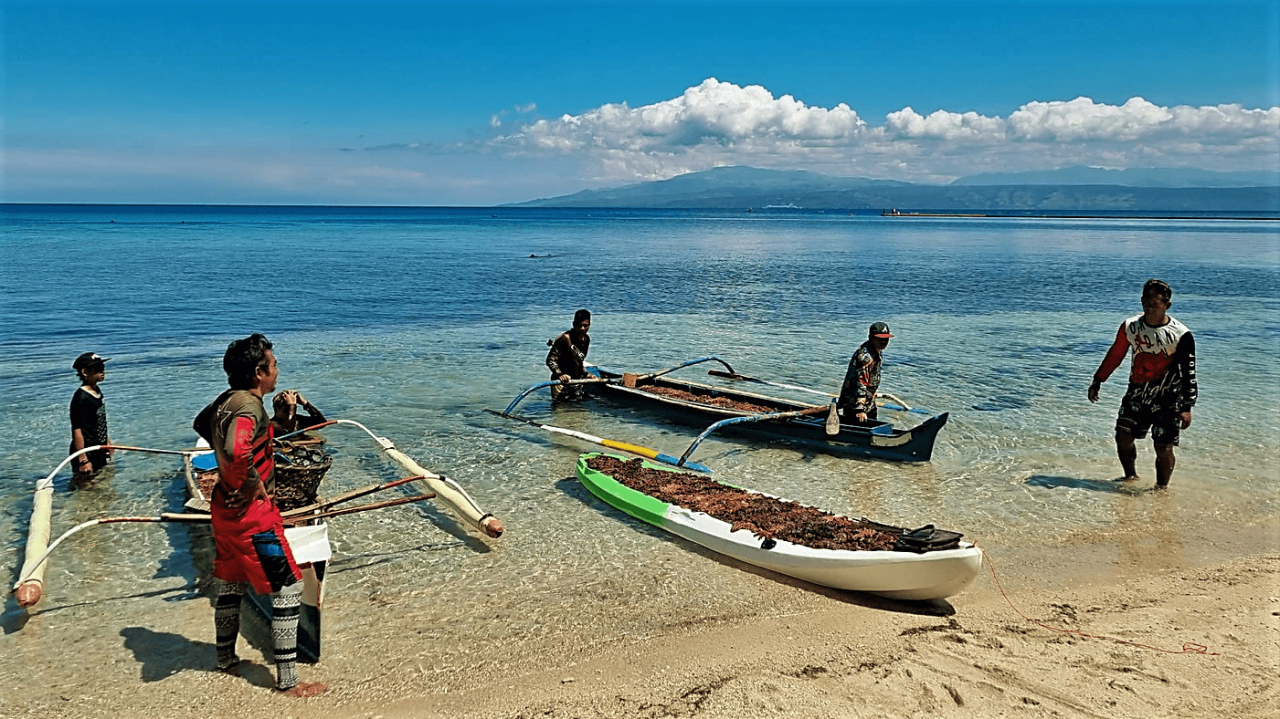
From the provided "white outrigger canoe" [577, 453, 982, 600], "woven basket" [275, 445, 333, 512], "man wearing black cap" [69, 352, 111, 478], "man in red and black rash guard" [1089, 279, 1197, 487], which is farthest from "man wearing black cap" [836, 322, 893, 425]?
"man wearing black cap" [69, 352, 111, 478]

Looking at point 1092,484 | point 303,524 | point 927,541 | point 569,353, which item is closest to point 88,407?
point 303,524

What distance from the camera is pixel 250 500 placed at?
17.5 ft

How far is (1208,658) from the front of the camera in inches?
243

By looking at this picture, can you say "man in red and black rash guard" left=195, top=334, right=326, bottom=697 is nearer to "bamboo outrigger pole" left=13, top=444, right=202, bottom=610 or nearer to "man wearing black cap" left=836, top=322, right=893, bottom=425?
"bamboo outrigger pole" left=13, top=444, right=202, bottom=610

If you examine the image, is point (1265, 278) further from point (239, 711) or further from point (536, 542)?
point (239, 711)

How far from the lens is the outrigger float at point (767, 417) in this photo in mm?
11414

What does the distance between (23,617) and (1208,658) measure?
954 cm

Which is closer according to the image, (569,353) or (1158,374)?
(1158,374)

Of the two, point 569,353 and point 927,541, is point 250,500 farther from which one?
point 569,353

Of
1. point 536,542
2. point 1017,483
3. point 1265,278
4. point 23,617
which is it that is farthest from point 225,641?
point 1265,278

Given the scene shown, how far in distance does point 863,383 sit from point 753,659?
237 inches

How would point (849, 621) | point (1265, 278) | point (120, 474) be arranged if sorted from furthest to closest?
point (1265, 278), point (120, 474), point (849, 621)

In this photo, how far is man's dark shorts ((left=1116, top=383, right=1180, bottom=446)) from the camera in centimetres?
954

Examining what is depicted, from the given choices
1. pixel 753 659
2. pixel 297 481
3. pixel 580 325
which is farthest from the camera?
pixel 580 325
